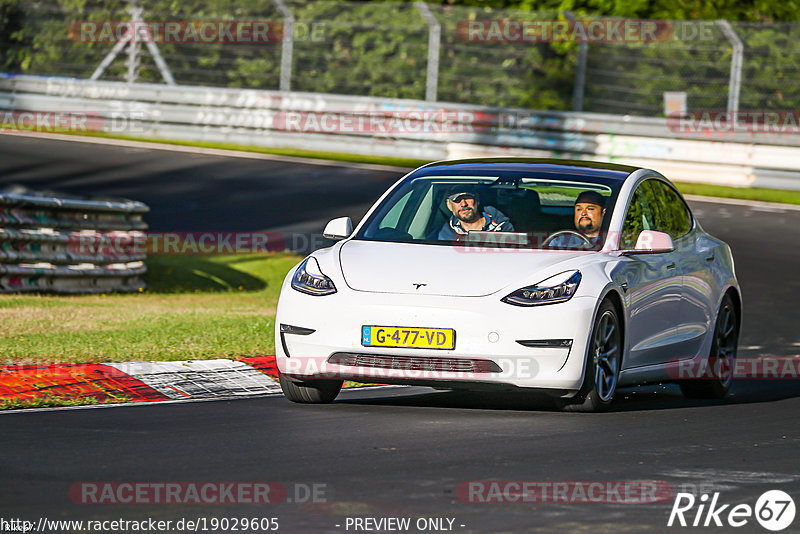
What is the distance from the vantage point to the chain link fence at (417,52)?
26.9 m

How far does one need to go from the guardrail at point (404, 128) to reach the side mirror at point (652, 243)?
16.7 m

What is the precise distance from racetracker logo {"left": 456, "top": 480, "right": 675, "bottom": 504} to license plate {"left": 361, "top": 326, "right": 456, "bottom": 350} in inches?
73.6

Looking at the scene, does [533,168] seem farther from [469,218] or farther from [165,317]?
[165,317]

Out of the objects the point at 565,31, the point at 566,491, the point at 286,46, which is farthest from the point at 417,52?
the point at 566,491

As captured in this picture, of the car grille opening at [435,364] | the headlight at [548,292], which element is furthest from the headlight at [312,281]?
the headlight at [548,292]

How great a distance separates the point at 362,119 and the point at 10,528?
23.5 metres

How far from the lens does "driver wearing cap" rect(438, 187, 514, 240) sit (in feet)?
31.4

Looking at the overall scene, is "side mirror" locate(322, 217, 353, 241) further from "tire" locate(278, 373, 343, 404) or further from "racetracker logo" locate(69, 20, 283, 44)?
"racetracker logo" locate(69, 20, 283, 44)

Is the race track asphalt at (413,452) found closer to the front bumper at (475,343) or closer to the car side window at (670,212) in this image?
the front bumper at (475,343)

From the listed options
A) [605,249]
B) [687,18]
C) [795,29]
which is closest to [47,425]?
[605,249]

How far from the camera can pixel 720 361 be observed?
1048 cm

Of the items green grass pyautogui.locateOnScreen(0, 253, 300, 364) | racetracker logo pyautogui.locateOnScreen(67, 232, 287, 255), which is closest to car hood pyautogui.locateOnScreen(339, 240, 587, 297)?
green grass pyautogui.locateOnScreen(0, 253, 300, 364)

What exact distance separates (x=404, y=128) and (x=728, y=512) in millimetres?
22354

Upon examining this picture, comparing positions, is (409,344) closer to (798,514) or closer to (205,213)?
(798,514)
